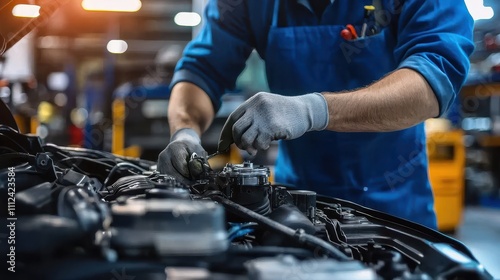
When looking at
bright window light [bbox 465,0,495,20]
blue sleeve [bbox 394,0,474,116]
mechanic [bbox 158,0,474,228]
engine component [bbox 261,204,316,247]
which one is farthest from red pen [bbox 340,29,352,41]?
bright window light [bbox 465,0,495,20]

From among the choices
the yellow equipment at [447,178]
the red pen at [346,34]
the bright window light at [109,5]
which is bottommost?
the yellow equipment at [447,178]

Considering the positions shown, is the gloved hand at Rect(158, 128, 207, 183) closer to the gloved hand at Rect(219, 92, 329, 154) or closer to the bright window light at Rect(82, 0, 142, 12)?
the gloved hand at Rect(219, 92, 329, 154)

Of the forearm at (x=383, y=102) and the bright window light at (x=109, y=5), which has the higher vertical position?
the bright window light at (x=109, y=5)

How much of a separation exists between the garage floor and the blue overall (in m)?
2.42

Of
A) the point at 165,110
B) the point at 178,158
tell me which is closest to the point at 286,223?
the point at 178,158

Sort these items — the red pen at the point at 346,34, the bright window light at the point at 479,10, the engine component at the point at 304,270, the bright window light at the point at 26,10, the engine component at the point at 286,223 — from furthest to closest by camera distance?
the bright window light at the point at 479,10 → the red pen at the point at 346,34 → the bright window light at the point at 26,10 → the engine component at the point at 286,223 → the engine component at the point at 304,270

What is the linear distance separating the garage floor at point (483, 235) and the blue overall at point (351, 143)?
7.92 ft

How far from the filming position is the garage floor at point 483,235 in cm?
439

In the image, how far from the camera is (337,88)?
179 centimetres

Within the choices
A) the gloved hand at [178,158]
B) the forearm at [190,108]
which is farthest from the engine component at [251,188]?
the forearm at [190,108]

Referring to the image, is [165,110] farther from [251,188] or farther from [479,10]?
[251,188]

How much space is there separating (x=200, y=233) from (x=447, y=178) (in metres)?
5.02

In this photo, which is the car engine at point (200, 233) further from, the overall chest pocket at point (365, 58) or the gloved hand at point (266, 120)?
the overall chest pocket at point (365, 58)

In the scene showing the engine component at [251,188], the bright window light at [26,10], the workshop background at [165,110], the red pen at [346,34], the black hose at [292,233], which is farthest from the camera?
the workshop background at [165,110]
